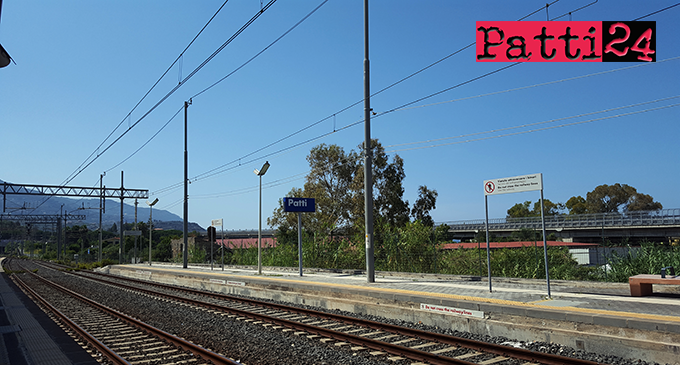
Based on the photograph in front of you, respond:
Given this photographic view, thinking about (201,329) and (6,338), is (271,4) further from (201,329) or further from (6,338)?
(6,338)

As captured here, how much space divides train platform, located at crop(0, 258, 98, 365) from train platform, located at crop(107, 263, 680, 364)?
729 cm

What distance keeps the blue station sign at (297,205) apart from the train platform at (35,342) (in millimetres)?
11046

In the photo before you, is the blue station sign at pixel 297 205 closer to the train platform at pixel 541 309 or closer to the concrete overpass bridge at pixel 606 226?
the train platform at pixel 541 309

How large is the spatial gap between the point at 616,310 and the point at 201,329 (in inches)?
369

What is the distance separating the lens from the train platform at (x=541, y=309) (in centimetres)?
794

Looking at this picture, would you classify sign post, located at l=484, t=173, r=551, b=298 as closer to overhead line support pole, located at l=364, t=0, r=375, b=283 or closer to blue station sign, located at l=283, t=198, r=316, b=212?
overhead line support pole, located at l=364, t=0, r=375, b=283

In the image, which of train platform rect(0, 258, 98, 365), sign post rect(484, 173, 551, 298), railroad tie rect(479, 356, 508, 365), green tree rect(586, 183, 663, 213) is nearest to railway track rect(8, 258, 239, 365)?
train platform rect(0, 258, 98, 365)

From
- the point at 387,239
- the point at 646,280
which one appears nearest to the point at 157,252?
the point at 387,239

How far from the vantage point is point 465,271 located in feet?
65.9

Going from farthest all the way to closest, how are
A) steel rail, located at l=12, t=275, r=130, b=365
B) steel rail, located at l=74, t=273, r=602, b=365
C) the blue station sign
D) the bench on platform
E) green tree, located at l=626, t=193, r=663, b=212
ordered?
1. green tree, located at l=626, t=193, r=663, b=212
2. the blue station sign
3. the bench on platform
4. steel rail, located at l=12, t=275, r=130, b=365
5. steel rail, located at l=74, t=273, r=602, b=365

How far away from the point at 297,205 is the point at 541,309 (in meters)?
15.7

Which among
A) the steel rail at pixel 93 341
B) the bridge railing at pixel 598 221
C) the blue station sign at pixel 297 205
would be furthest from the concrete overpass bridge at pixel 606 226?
the steel rail at pixel 93 341

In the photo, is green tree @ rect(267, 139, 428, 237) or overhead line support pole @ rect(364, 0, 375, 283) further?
green tree @ rect(267, 139, 428, 237)

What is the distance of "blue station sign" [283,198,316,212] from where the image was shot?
2347cm
